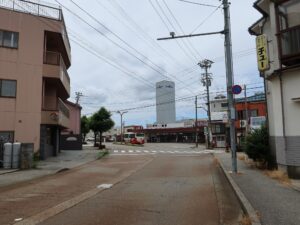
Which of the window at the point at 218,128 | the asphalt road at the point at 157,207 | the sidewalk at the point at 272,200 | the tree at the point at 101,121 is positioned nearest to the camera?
the sidewalk at the point at 272,200

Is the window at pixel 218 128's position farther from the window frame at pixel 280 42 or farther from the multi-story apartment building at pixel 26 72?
the window frame at pixel 280 42

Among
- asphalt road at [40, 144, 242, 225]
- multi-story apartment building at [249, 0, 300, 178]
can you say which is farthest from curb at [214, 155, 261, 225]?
multi-story apartment building at [249, 0, 300, 178]

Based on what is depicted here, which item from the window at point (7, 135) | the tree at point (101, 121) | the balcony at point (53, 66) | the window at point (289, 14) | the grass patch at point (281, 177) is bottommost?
the grass patch at point (281, 177)

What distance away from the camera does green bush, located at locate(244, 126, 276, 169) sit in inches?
655

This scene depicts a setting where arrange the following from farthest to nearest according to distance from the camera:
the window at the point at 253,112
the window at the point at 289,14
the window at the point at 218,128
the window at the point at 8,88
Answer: the window at the point at 218,128, the window at the point at 253,112, the window at the point at 8,88, the window at the point at 289,14

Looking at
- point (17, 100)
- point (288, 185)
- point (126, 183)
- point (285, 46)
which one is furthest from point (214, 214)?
point (17, 100)

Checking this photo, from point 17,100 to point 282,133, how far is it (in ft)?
60.5

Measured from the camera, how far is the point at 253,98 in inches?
2203

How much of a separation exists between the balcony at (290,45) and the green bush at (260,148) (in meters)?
4.76

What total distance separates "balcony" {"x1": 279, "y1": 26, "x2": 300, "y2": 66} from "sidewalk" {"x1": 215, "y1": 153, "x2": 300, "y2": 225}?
474cm

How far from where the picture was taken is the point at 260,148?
16.6 m

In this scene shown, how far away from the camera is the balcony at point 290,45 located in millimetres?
13074

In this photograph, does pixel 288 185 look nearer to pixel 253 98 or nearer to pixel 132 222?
pixel 132 222

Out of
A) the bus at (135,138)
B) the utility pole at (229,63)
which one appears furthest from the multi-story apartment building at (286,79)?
the bus at (135,138)
